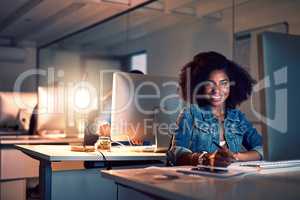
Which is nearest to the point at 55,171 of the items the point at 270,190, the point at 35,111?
the point at 270,190

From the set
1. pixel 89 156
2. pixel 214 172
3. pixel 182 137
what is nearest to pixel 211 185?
pixel 214 172

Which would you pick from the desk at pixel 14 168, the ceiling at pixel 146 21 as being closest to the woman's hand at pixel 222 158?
the ceiling at pixel 146 21

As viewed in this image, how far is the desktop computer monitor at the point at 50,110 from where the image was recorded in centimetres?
440

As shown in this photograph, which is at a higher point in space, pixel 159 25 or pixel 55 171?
pixel 159 25

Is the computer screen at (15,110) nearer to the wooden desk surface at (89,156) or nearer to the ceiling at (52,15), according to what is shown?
the ceiling at (52,15)

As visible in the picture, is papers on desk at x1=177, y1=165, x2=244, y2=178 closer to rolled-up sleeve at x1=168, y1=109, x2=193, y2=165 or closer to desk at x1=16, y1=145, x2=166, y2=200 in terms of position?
rolled-up sleeve at x1=168, y1=109, x2=193, y2=165

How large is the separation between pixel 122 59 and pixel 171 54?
66.0 inches

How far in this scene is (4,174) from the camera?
154 inches

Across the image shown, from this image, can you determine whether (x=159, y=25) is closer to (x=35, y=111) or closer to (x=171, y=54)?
(x=171, y=54)

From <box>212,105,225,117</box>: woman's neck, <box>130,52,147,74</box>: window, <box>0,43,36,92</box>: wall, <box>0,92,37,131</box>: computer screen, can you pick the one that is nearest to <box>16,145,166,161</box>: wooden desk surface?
<box>212,105,225,117</box>: woman's neck

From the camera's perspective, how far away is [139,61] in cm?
577

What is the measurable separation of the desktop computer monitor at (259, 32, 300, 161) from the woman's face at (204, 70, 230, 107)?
85cm

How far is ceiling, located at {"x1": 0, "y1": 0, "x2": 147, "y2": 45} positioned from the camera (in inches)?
185

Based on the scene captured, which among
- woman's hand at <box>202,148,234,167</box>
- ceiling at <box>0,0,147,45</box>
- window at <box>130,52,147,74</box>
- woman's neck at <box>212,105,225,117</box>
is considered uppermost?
ceiling at <box>0,0,147,45</box>
